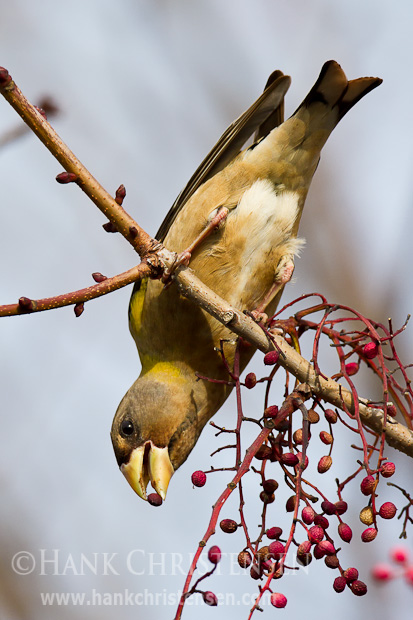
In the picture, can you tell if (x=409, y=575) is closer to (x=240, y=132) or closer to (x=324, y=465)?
(x=324, y=465)

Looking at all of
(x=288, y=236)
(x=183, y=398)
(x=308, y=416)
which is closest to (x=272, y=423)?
(x=308, y=416)

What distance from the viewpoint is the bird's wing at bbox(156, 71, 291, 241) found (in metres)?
3.46

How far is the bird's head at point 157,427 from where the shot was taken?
325 cm

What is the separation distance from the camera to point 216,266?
3.29 m

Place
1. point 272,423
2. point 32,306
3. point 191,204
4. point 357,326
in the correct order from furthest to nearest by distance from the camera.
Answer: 1. point 357,326
2. point 191,204
3. point 272,423
4. point 32,306

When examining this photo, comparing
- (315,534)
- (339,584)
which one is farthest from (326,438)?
(339,584)

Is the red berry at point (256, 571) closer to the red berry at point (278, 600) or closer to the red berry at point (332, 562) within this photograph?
the red berry at point (278, 600)

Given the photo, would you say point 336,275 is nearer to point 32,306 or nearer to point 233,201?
point 233,201

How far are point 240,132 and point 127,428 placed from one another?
175cm

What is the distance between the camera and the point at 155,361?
3.40 m

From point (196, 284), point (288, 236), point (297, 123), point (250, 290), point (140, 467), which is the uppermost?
point (297, 123)

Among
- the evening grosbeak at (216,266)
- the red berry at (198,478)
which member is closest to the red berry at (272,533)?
the red berry at (198,478)

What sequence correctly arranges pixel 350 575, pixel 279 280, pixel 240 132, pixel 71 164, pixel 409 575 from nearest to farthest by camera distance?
pixel 350 575
pixel 71 164
pixel 409 575
pixel 279 280
pixel 240 132

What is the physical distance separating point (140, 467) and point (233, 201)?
1.44m
